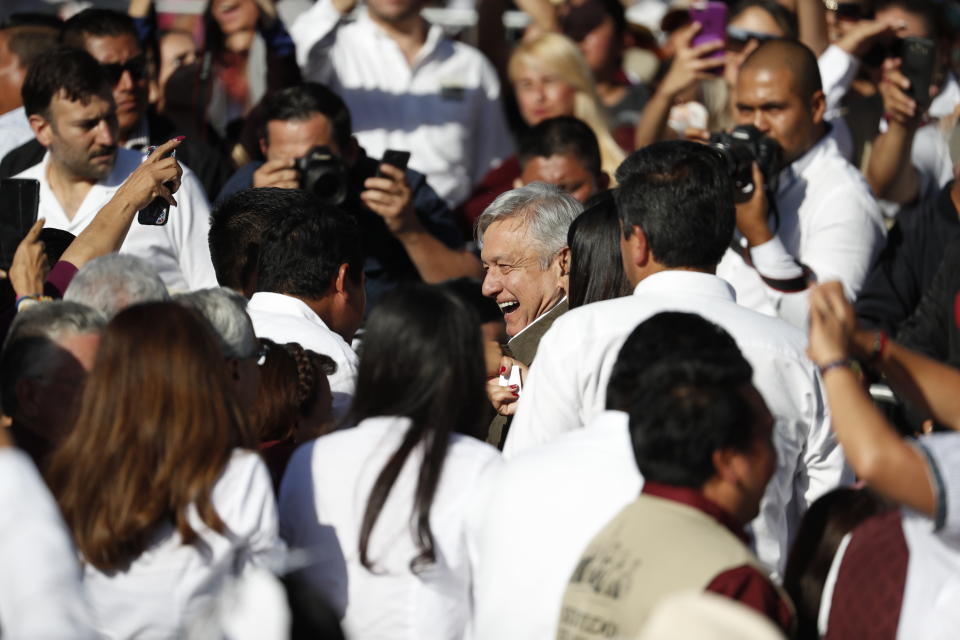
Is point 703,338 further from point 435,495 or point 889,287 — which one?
point 889,287

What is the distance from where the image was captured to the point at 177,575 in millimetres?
2838

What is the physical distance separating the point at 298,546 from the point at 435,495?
1.10ft

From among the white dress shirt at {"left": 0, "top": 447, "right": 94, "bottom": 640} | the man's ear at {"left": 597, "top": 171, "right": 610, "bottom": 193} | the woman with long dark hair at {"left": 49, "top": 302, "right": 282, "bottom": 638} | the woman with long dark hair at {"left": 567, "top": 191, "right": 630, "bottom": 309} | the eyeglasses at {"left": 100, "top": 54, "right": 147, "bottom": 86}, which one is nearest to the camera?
the white dress shirt at {"left": 0, "top": 447, "right": 94, "bottom": 640}

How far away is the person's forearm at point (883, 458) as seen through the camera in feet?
8.35

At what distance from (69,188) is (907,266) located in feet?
11.0

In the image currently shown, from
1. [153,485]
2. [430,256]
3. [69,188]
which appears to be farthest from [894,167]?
[153,485]

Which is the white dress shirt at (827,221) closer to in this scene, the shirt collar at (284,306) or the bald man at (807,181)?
the bald man at (807,181)

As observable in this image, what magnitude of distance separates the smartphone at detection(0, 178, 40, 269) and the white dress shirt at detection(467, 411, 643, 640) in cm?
240

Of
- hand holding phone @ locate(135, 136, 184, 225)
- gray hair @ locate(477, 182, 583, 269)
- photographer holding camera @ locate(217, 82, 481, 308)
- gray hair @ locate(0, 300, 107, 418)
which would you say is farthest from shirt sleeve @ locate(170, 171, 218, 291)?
gray hair @ locate(0, 300, 107, 418)

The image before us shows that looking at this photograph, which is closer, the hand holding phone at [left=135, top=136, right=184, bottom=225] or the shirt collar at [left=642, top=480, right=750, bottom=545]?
the shirt collar at [left=642, top=480, right=750, bottom=545]

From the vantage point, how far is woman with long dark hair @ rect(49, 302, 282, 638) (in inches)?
111

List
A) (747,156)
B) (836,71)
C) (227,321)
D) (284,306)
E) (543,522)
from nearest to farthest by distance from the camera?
(543,522) < (227,321) < (284,306) < (747,156) < (836,71)

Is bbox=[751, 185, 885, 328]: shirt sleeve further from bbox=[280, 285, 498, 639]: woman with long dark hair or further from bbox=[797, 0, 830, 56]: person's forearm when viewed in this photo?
bbox=[280, 285, 498, 639]: woman with long dark hair

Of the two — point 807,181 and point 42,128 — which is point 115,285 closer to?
point 42,128
